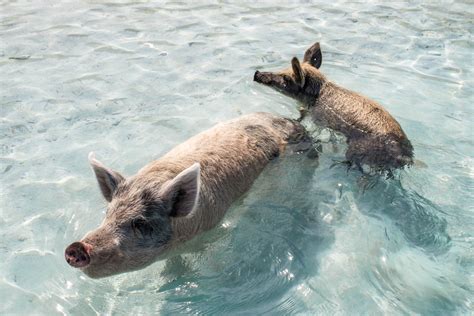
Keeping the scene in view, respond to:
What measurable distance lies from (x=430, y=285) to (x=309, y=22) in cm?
793

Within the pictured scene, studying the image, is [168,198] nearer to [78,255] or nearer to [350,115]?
[78,255]

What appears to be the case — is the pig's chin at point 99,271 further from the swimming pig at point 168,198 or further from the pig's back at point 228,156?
the pig's back at point 228,156

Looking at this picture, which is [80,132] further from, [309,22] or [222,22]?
[309,22]

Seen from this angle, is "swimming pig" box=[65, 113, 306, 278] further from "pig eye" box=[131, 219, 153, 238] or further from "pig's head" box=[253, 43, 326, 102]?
"pig's head" box=[253, 43, 326, 102]

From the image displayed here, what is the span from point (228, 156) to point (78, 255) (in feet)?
7.29

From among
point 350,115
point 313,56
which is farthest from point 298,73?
point 350,115

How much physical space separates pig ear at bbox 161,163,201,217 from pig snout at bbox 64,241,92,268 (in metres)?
0.84

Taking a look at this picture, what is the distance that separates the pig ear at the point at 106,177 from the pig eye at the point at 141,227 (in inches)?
16.4

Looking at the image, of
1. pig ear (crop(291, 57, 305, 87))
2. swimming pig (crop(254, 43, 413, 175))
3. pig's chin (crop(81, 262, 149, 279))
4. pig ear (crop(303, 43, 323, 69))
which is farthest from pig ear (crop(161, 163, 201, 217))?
pig ear (crop(303, 43, 323, 69))

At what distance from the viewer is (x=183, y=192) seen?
4.41 m

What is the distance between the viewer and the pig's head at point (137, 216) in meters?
4.12

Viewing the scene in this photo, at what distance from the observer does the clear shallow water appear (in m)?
4.70

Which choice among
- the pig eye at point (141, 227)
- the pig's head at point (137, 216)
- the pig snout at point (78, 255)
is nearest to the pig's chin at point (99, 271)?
the pig's head at point (137, 216)

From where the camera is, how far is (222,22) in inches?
448
